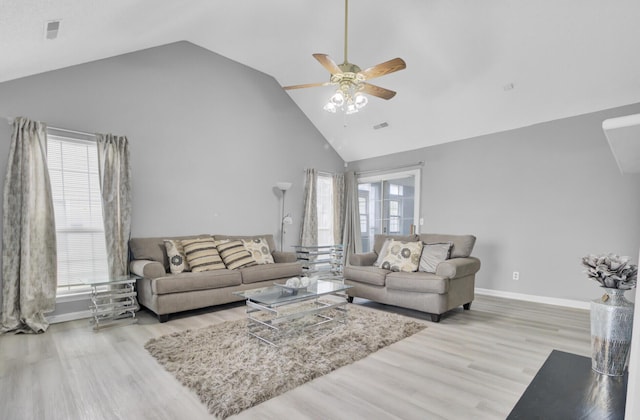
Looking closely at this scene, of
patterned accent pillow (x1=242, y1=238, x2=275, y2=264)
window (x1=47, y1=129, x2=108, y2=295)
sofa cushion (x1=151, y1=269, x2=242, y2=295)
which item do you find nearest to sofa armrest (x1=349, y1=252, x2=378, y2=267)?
patterned accent pillow (x1=242, y1=238, x2=275, y2=264)

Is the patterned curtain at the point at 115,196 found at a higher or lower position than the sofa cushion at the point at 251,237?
higher

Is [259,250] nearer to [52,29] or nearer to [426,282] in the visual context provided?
[426,282]

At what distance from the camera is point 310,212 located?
19.6 feet

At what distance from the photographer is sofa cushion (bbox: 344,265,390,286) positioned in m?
3.83

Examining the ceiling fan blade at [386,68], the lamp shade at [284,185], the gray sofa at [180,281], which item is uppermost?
the ceiling fan blade at [386,68]

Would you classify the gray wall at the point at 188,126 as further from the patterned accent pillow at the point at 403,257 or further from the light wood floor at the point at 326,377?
the patterned accent pillow at the point at 403,257

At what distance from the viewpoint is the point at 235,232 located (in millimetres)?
5070

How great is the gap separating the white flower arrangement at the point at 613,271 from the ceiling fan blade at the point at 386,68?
2262mm

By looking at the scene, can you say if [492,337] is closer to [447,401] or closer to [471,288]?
[471,288]

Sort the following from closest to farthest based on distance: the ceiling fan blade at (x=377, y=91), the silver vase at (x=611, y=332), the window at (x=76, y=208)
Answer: the silver vase at (x=611, y=332), the ceiling fan blade at (x=377, y=91), the window at (x=76, y=208)

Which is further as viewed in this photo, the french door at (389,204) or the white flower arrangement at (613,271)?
the french door at (389,204)

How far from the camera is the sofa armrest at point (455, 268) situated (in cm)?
338

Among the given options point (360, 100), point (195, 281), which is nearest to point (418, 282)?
point (360, 100)

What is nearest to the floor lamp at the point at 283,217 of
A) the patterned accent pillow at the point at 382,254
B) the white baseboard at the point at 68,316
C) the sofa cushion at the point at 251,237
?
the sofa cushion at the point at 251,237
